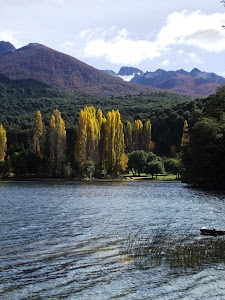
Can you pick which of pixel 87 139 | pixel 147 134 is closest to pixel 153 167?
pixel 87 139

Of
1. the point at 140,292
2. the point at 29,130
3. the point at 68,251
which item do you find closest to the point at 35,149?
the point at 29,130

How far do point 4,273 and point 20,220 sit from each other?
13.3 m

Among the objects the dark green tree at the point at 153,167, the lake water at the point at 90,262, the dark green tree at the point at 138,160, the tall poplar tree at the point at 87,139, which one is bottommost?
the lake water at the point at 90,262

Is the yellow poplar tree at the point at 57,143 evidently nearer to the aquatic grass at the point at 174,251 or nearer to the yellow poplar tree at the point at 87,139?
the yellow poplar tree at the point at 87,139

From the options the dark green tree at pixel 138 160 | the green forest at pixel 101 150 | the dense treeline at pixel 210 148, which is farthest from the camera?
the dark green tree at pixel 138 160

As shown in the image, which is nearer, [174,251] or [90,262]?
[90,262]

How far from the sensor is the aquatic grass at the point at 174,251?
1516cm

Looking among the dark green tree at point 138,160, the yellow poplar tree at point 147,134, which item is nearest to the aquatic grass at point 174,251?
the dark green tree at point 138,160

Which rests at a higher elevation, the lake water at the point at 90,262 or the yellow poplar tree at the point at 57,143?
the yellow poplar tree at the point at 57,143

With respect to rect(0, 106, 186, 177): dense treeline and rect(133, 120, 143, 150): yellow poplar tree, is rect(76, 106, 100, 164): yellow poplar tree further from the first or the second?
rect(133, 120, 143, 150): yellow poplar tree

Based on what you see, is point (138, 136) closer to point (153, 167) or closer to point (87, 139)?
point (153, 167)

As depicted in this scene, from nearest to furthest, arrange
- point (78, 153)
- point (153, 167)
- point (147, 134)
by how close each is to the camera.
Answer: point (78, 153) → point (153, 167) → point (147, 134)

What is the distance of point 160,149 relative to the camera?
140m

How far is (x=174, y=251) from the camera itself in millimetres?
16734
